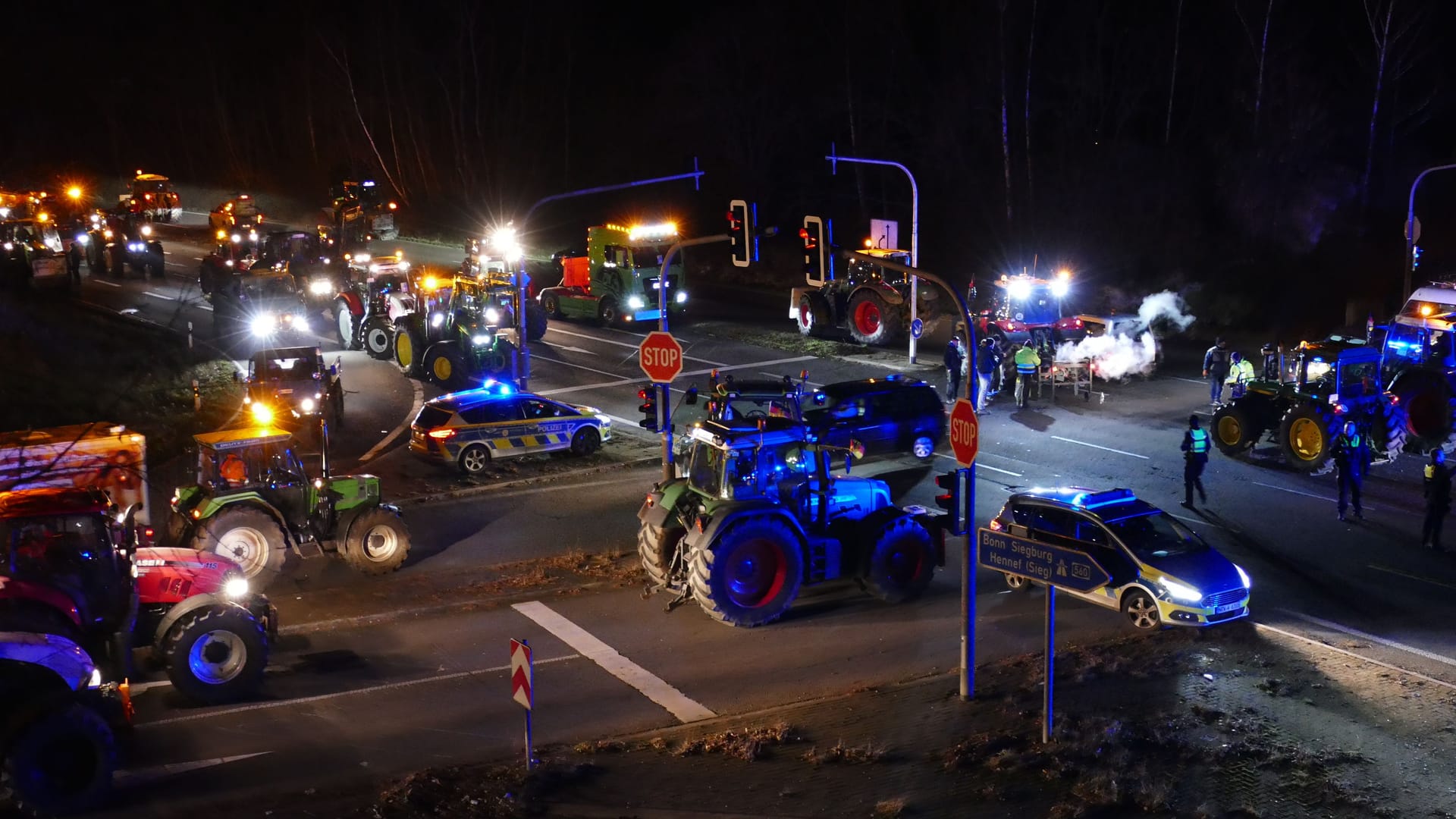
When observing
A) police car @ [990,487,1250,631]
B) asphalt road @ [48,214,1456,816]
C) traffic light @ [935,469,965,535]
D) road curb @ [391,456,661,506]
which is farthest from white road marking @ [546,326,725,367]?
traffic light @ [935,469,965,535]

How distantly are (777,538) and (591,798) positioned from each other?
5.33 m

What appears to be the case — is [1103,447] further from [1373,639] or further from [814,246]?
[1373,639]

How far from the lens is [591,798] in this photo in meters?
11.2

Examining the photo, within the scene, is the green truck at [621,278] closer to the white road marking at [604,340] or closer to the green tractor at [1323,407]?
the white road marking at [604,340]

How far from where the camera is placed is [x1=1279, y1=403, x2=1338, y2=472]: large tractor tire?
22.8 meters

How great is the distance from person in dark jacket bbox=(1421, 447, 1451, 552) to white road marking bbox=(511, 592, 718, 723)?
11797 millimetres

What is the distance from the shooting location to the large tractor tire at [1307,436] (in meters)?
22.8

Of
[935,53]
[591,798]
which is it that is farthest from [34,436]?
[935,53]

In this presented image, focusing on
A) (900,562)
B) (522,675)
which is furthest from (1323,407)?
(522,675)

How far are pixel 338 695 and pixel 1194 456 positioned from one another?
46.4ft

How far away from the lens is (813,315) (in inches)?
1474

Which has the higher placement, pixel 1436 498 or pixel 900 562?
pixel 1436 498

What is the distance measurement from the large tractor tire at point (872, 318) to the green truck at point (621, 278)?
610 cm

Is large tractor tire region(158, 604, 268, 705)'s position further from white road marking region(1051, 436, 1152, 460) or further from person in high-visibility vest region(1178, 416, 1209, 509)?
white road marking region(1051, 436, 1152, 460)
